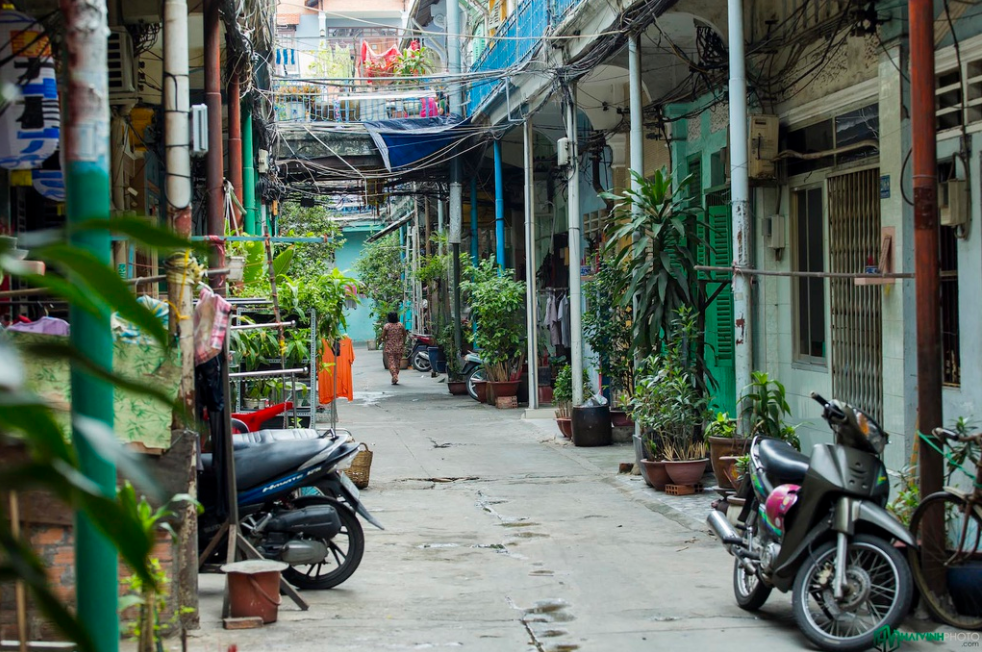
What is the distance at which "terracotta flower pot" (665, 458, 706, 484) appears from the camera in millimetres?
9648

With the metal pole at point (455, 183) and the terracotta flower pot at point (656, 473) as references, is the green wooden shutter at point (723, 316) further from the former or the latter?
the metal pole at point (455, 183)

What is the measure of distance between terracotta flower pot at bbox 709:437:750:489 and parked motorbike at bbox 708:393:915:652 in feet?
10.8

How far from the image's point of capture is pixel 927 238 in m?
5.42

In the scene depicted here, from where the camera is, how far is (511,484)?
1058cm

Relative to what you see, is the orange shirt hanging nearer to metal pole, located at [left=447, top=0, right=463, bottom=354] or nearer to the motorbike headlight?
the motorbike headlight

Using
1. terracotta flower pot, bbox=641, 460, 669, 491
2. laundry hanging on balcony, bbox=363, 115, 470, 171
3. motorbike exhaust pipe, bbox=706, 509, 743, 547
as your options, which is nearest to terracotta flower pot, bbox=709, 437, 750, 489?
terracotta flower pot, bbox=641, 460, 669, 491

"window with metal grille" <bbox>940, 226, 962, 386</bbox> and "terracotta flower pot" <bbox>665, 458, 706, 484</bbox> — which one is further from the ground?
"window with metal grille" <bbox>940, 226, 962, 386</bbox>

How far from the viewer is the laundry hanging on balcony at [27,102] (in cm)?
633

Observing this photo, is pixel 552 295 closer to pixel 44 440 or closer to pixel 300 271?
pixel 300 271

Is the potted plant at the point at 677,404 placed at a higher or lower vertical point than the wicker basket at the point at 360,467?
higher

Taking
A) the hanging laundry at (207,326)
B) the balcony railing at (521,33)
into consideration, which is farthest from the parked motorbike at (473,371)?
the hanging laundry at (207,326)

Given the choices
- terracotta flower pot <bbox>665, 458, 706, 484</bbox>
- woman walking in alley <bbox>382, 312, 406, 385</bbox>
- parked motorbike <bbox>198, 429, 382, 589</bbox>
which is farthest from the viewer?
woman walking in alley <bbox>382, 312, 406, 385</bbox>

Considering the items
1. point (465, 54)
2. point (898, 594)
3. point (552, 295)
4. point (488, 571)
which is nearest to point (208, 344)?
point (488, 571)

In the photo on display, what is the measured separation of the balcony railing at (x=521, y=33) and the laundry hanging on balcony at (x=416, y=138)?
873 millimetres
